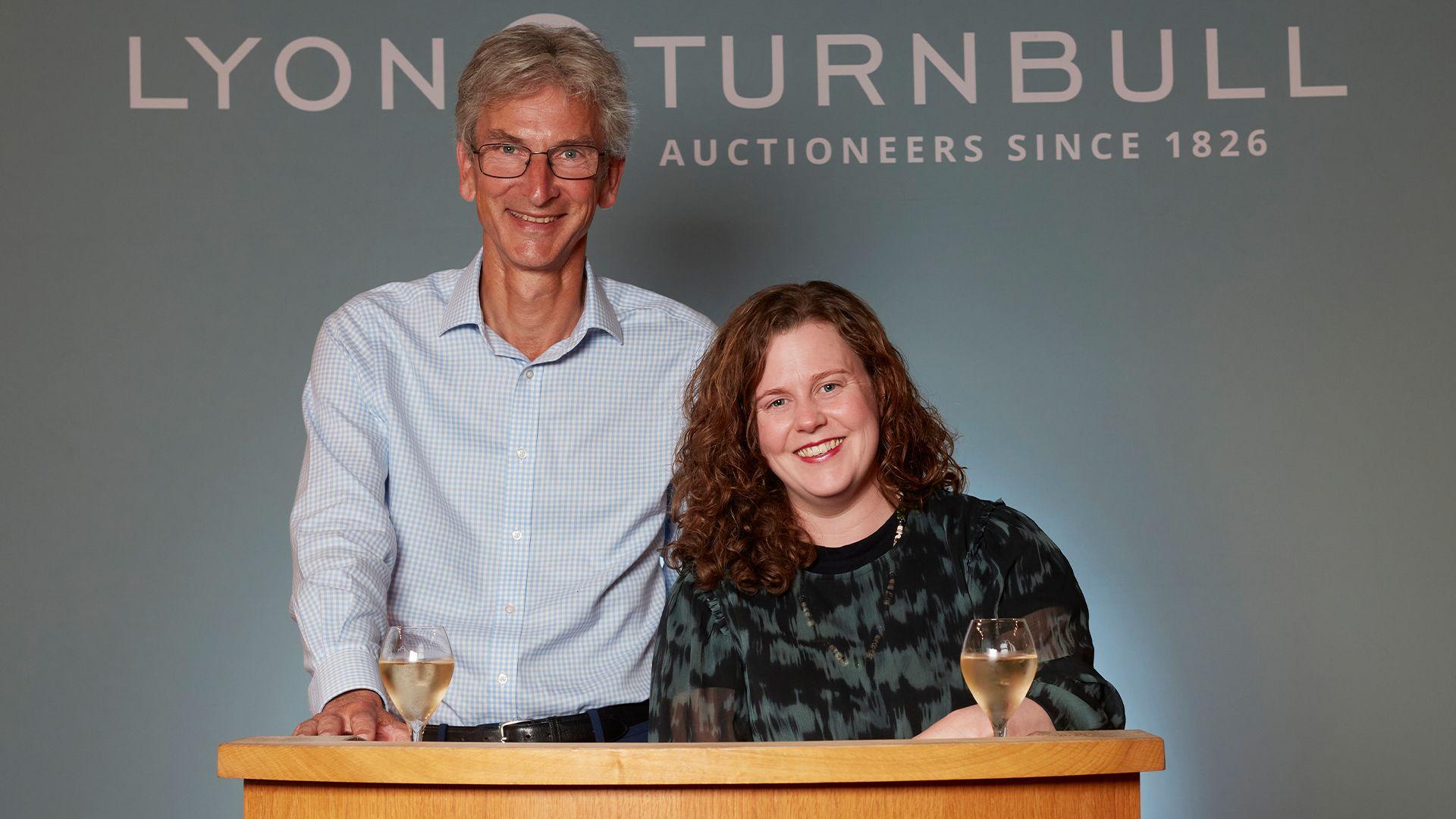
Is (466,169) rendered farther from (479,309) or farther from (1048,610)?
(1048,610)

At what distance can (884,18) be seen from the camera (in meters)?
3.55

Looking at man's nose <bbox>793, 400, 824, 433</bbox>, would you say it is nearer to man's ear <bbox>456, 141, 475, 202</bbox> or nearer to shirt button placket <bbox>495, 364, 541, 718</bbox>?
shirt button placket <bbox>495, 364, 541, 718</bbox>

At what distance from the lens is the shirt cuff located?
1.93 metres

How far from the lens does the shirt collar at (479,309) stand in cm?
246

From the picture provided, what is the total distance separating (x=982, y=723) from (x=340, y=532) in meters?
1.10

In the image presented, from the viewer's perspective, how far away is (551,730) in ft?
7.50

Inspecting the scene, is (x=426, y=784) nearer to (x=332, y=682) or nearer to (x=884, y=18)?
(x=332, y=682)

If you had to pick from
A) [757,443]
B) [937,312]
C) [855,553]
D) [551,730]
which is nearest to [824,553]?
[855,553]

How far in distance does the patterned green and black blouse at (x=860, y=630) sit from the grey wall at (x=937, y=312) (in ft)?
4.86

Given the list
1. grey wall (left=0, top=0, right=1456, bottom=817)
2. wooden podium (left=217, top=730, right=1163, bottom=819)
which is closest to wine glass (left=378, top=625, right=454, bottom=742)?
wooden podium (left=217, top=730, right=1163, bottom=819)

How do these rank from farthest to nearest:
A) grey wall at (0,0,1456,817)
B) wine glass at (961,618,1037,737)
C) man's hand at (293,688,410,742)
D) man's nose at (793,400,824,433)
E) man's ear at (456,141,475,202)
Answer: grey wall at (0,0,1456,817), man's ear at (456,141,475,202), man's nose at (793,400,824,433), man's hand at (293,688,410,742), wine glass at (961,618,1037,737)

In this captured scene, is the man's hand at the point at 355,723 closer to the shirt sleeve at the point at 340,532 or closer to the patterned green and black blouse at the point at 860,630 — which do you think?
the shirt sleeve at the point at 340,532

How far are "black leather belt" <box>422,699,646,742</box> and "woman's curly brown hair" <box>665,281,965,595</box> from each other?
1.04ft

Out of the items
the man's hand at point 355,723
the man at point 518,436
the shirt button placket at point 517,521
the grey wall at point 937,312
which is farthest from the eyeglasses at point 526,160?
the grey wall at point 937,312
